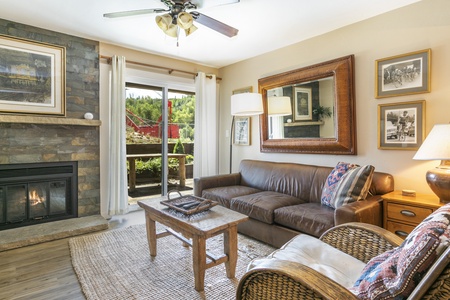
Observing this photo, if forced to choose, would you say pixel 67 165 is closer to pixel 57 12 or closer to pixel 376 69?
pixel 57 12

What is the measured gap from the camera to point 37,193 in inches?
126

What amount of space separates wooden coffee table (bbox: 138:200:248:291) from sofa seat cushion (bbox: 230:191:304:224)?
0.59 meters

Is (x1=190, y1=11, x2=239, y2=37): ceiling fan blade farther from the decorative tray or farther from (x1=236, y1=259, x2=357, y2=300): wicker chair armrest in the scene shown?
(x1=236, y1=259, x2=357, y2=300): wicker chair armrest

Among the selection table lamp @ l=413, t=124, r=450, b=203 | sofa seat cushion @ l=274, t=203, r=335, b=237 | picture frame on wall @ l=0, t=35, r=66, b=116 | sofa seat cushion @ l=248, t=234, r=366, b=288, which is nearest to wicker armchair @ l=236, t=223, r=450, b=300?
sofa seat cushion @ l=248, t=234, r=366, b=288

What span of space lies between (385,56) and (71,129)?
3803 mm

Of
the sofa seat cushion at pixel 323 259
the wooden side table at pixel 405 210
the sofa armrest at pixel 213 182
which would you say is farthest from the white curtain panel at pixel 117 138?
the wooden side table at pixel 405 210

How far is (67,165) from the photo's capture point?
3.37 meters

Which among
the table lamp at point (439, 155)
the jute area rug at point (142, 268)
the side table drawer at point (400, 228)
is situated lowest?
the jute area rug at point (142, 268)

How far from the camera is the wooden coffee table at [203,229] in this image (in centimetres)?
Result: 186

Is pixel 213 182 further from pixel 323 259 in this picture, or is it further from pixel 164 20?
pixel 323 259

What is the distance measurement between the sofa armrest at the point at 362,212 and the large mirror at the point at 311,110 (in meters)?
0.86

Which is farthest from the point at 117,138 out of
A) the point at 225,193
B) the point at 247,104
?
the point at 247,104

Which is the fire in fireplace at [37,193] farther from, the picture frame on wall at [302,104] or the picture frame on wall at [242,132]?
the picture frame on wall at [302,104]

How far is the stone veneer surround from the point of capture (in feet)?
9.84
